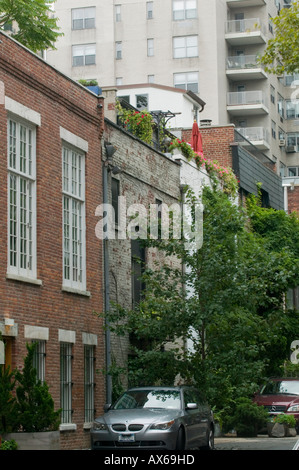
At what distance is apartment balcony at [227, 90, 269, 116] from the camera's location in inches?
2862

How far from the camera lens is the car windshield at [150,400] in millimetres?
20203

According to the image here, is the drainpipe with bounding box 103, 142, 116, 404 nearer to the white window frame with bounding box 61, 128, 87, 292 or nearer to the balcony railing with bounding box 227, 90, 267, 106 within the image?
the white window frame with bounding box 61, 128, 87, 292

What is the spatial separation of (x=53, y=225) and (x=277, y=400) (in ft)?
34.4

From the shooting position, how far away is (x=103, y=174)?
25750mm

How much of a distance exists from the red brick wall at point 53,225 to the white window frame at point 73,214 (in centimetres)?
20

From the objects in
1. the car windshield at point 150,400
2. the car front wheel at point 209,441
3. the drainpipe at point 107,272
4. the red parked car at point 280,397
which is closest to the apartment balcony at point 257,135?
the red parked car at point 280,397

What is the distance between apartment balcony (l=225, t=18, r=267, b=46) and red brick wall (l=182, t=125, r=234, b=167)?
33164 mm

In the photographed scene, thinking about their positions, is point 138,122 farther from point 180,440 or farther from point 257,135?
point 257,135

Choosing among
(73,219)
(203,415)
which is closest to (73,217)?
(73,219)

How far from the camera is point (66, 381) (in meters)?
22.9

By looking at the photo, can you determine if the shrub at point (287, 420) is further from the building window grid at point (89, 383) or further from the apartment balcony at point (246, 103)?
the apartment balcony at point (246, 103)

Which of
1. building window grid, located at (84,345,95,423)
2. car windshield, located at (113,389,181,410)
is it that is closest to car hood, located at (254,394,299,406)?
building window grid, located at (84,345,95,423)
